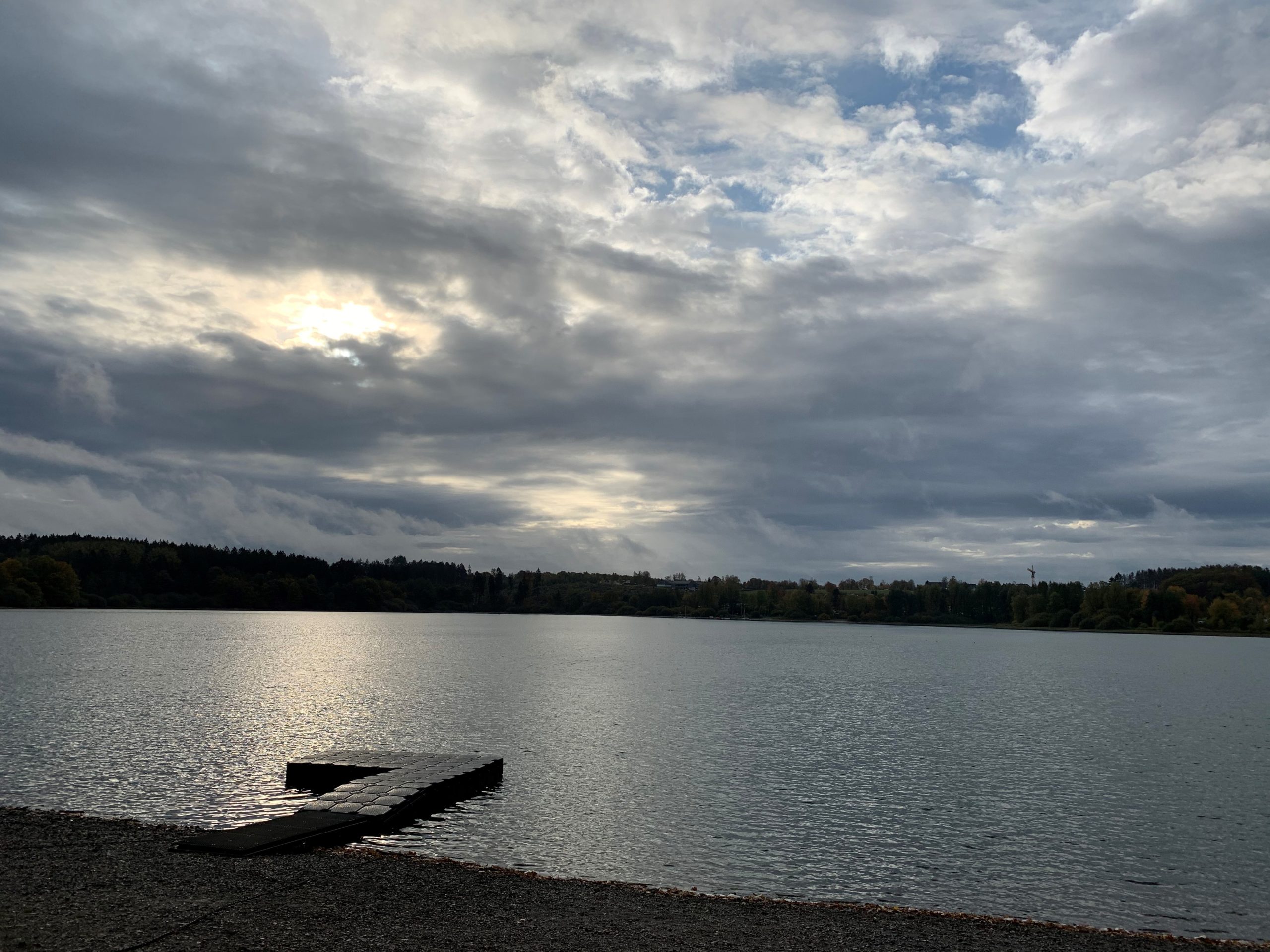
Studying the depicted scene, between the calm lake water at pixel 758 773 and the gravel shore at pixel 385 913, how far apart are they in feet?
11.0

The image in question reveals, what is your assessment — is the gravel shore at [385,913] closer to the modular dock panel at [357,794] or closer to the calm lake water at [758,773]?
the modular dock panel at [357,794]

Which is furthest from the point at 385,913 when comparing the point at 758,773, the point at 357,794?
the point at 758,773

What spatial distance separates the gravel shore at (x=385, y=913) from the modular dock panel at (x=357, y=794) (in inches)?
38.5

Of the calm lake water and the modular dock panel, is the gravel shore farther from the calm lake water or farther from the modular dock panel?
the calm lake water

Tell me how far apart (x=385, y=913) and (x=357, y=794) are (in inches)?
477

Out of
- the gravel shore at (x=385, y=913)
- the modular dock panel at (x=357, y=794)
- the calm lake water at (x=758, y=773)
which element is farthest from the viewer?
the calm lake water at (x=758, y=773)

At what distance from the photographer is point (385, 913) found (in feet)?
54.5

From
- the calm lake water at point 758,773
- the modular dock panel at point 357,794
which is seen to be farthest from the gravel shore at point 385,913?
the calm lake water at point 758,773

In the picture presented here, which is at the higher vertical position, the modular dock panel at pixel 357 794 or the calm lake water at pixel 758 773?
the modular dock panel at pixel 357 794

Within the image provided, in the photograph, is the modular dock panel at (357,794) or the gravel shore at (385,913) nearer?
the gravel shore at (385,913)

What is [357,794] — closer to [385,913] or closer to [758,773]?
[385,913]

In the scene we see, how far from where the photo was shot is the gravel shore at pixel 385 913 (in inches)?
582

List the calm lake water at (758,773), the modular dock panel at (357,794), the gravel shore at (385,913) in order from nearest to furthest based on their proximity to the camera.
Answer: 1. the gravel shore at (385,913)
2. the modular dock panel at (357,794)
3. the calm lake water at (758,773)

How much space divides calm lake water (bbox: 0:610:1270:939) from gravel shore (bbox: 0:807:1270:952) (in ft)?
11.0
